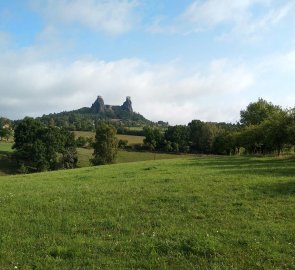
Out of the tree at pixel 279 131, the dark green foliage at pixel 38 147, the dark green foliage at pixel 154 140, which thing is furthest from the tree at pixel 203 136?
the tree at pixel 279 131

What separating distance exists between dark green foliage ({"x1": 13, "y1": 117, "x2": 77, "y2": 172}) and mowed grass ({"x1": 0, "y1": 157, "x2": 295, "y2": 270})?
83.5 metres

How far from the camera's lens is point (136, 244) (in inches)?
484

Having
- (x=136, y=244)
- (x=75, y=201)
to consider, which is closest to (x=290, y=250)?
(x=136, y=244)

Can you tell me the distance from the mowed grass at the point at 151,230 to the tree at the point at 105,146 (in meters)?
86.9

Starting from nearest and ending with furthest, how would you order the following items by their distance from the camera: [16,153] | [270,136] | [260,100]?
[270,136] → [16,153] → [260,100]

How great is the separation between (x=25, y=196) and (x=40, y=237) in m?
10.2

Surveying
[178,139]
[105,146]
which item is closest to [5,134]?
[105,146]

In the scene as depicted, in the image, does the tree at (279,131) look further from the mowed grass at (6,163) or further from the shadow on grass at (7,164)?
the mowed grass at (6,163)

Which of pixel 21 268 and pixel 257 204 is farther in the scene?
pixel 257 204

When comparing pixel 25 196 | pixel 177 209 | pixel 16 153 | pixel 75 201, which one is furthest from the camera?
pixel 16 153

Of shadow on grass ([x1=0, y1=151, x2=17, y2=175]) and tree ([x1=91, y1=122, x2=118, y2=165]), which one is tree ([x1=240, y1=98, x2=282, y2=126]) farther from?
shadow on grass ([x1=0, y1=151, x2=17, y2=175])

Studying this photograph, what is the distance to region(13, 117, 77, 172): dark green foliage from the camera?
340 feet

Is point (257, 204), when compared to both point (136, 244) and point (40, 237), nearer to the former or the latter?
point (136, 244)

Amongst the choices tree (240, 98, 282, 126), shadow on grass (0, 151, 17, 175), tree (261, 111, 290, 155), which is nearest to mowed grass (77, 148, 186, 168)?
shadow on grass (0, 151, 17, 175)
